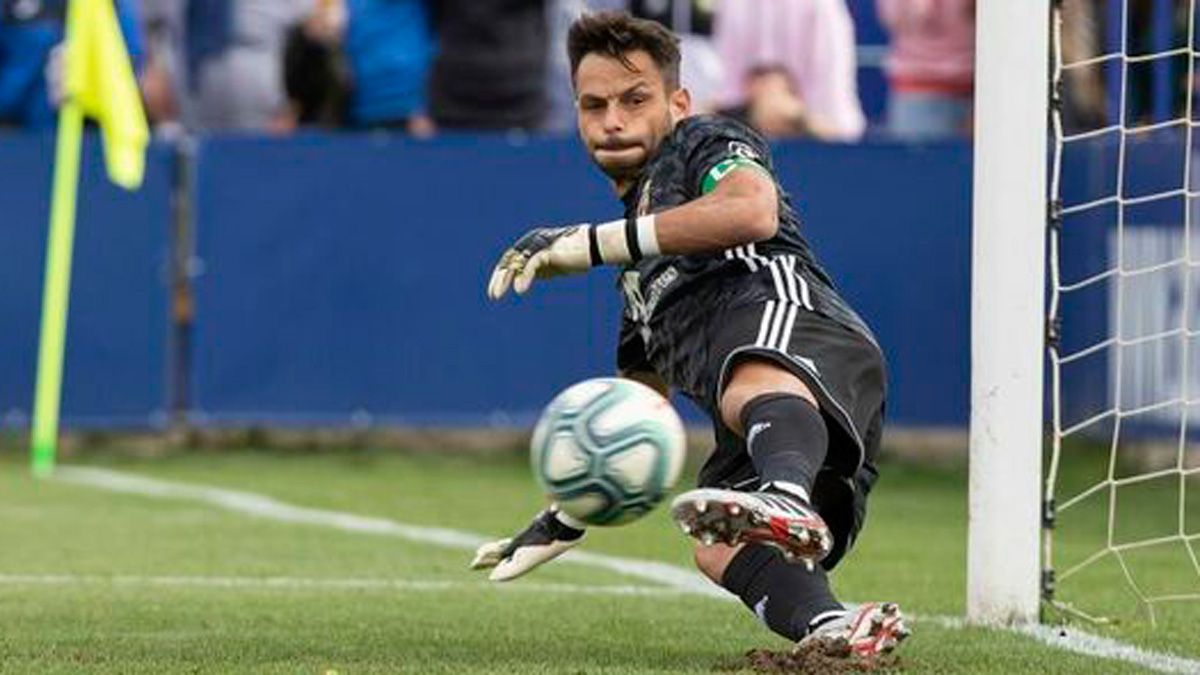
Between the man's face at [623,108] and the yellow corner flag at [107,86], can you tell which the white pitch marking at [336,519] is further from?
the man's face at [623,108]

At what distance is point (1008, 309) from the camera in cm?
813

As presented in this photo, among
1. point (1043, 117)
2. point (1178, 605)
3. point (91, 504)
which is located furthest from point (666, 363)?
point (91, 504)

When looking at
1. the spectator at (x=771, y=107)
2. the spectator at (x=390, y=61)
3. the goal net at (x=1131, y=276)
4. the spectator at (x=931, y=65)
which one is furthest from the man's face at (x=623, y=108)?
the spectator at (x=390, y=61)

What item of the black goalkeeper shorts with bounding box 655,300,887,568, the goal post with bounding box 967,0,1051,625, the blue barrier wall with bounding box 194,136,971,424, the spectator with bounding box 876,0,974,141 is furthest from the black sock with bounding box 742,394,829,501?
the spectator with bounding box 876,0,974,141

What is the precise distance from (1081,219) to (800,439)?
27.4ft

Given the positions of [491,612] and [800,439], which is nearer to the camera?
[800,439]

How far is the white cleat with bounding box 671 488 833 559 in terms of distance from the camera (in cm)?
635

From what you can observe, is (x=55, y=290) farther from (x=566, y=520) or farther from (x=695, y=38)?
(x=566, y=520)

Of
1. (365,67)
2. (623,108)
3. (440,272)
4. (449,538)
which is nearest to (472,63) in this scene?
(365,67)

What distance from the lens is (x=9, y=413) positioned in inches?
613

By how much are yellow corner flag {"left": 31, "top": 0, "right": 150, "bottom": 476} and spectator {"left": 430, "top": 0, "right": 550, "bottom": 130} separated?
70.5 inches

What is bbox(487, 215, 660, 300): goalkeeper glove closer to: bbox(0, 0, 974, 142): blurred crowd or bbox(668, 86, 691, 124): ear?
bbox(668, 86, 691, 124): ear

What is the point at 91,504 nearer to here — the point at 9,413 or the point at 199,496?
the point at 199,496

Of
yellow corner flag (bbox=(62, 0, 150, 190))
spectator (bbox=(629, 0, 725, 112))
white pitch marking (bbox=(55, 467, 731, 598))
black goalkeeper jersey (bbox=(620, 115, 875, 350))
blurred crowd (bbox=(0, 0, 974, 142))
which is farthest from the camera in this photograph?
spectator (bbox=(629, 0, 725, 112))
